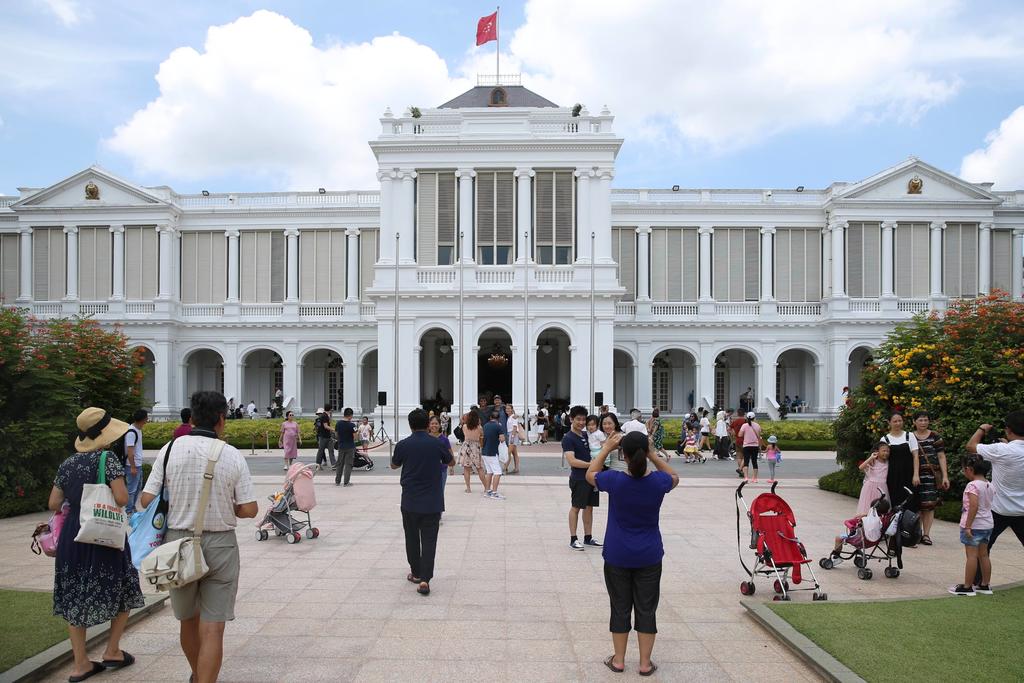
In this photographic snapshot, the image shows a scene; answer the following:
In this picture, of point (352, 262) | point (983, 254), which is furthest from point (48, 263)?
point (983, 254)

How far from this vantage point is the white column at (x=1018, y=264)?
40.3 meters

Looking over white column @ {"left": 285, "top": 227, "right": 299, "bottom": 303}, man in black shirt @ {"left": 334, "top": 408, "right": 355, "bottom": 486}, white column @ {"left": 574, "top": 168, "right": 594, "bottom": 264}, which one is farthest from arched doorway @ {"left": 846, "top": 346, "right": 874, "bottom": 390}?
man in black shirt @ {"left": 334, "top": 408, "right": 355, "bottom": 486}

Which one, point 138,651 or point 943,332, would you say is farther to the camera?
point 943,332

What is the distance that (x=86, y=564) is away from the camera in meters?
5.73

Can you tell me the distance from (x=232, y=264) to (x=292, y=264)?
3.30 meters

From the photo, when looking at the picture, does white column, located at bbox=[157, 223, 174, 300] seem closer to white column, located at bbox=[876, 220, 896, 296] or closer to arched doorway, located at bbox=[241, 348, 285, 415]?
arched doorway, located at bbox=[241, 348, 285, 415]

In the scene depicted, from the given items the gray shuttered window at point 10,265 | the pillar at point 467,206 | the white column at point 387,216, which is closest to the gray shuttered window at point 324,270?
the white column at point 387,216

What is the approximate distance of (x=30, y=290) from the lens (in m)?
40.4

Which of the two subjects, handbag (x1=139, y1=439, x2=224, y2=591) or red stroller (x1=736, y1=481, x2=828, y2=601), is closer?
handbag (x1=139, y1=439, x2=224, y2=591)

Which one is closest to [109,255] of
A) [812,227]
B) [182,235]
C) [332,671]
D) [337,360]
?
[182,235]

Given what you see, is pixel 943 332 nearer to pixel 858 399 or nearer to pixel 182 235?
pixel 858 399

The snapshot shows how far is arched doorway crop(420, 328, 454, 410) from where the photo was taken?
3878 centimetres

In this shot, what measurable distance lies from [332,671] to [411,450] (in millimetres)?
2687

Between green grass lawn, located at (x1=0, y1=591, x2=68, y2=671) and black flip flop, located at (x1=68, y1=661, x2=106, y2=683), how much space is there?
55 cm
